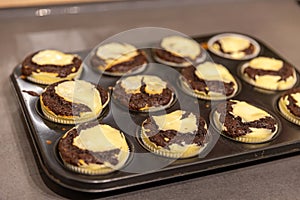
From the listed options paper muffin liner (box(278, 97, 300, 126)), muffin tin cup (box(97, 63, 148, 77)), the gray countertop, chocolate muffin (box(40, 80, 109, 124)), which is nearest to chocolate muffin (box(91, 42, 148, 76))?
muffin tin cup (box(97, 63, 148, 77))

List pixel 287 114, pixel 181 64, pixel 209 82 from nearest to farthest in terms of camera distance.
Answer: pixel 287 114 < pixel 209 82 < pixel 181 64

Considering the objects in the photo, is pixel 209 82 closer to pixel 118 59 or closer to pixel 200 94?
pixel 200 94

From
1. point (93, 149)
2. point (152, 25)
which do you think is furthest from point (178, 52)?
point (93, 149)

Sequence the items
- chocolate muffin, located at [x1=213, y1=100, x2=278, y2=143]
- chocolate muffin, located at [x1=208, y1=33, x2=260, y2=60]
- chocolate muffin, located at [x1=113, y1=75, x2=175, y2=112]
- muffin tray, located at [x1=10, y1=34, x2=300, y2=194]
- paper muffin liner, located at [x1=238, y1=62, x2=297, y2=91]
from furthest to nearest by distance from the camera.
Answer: chocolate muffin, located at [x1=208, y1=33, x2=260, y2=60] → paper muffin liner, located at [x1=238, y1=62, x2=297, y2=91] → chocolate muffin, located at [x1=113, y1=75, x2=175, y2=112] → chocolate muffin, located at [x1=213, y1=100, x2=278, y2=143] → muffin tray, located at [x1=10, y1=34, x2=300, y2=194]

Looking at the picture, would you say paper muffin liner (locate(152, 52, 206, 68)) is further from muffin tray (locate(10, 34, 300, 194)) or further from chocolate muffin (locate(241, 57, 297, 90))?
chocolate muffin (locate(241, 57, 297, 90))

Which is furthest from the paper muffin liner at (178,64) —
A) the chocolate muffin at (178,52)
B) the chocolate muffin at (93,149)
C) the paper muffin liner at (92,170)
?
the paper muffin liner at (92,170)

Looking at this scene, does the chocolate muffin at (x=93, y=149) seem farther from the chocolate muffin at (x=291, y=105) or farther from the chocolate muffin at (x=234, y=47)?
the chocolate muffin at (x=234, y=47)
